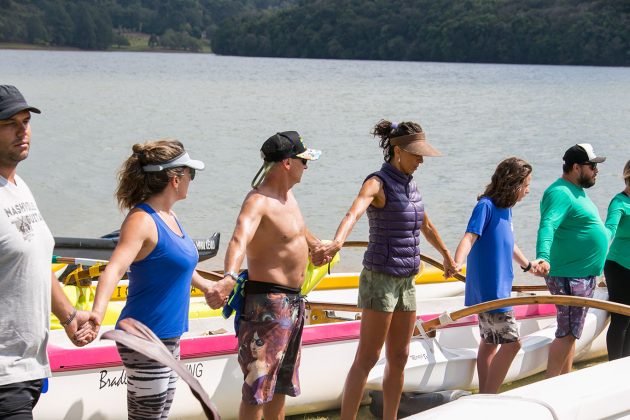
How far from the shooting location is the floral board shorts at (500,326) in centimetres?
644

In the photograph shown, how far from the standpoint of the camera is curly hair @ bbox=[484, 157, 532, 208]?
20.7 feet

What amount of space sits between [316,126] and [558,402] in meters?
37.9

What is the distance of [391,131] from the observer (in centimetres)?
582

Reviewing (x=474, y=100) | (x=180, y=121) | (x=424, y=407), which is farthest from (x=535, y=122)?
(x=424, y=407)

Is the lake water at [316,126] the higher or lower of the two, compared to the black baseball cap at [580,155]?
lower

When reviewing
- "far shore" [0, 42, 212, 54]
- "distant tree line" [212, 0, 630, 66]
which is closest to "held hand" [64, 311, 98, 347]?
"distant tree line" [212, 0, 630, 66]

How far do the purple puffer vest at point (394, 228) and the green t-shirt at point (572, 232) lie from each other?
3.79 ft

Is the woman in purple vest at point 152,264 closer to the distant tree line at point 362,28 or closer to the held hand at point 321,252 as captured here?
the held hand at point 321,252

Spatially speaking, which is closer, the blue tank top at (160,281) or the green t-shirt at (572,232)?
the blue tank top at (160,281)

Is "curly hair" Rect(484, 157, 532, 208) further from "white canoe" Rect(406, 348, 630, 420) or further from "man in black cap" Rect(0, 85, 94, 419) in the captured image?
"man in black cap" Rect(0, 85, 94, 419)

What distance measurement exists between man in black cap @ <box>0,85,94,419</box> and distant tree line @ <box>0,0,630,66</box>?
264 ft

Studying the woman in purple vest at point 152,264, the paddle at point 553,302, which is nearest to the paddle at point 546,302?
the paddle at point 553,302

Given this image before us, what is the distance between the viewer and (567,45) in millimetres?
84062

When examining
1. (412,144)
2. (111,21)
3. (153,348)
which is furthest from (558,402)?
(111,21)
